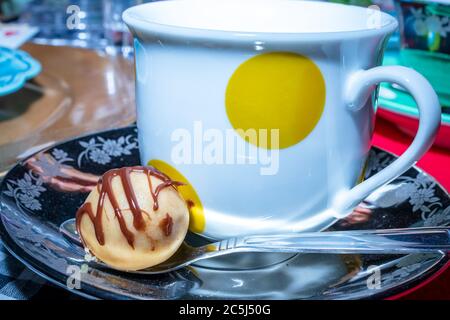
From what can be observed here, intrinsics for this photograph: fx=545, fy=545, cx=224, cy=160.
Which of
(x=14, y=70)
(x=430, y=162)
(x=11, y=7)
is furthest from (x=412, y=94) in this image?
(x=11, y=7)

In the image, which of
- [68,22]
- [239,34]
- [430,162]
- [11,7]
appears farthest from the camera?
[11,7]

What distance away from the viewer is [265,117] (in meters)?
0.30

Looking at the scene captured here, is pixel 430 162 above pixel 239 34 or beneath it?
beneath

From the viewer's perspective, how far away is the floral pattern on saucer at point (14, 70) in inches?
21.2

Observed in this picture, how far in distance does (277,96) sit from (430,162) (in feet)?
0.77

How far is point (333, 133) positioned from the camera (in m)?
0.32

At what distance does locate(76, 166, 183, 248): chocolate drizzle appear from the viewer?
0.31m

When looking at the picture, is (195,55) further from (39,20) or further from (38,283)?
(39,20)

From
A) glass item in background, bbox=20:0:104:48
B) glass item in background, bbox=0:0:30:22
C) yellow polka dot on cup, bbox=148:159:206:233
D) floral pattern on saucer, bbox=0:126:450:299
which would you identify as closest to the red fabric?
floral pattern on saucer, bbox=0:126:450:299

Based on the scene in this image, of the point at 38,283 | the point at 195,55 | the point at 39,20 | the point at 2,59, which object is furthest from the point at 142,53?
the point at 39,20

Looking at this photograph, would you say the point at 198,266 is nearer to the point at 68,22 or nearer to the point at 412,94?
the point at 412,94

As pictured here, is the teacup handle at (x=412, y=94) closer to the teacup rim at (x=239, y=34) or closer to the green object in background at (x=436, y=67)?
the teacup rim at (x=239, y=34)

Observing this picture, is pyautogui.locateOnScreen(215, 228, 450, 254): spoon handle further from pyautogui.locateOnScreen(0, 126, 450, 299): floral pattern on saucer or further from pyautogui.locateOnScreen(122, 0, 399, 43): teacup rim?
pyautogui.locateOnScreen(122, 0, 399, 43): teacup rim

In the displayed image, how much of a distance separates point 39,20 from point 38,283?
78cm
